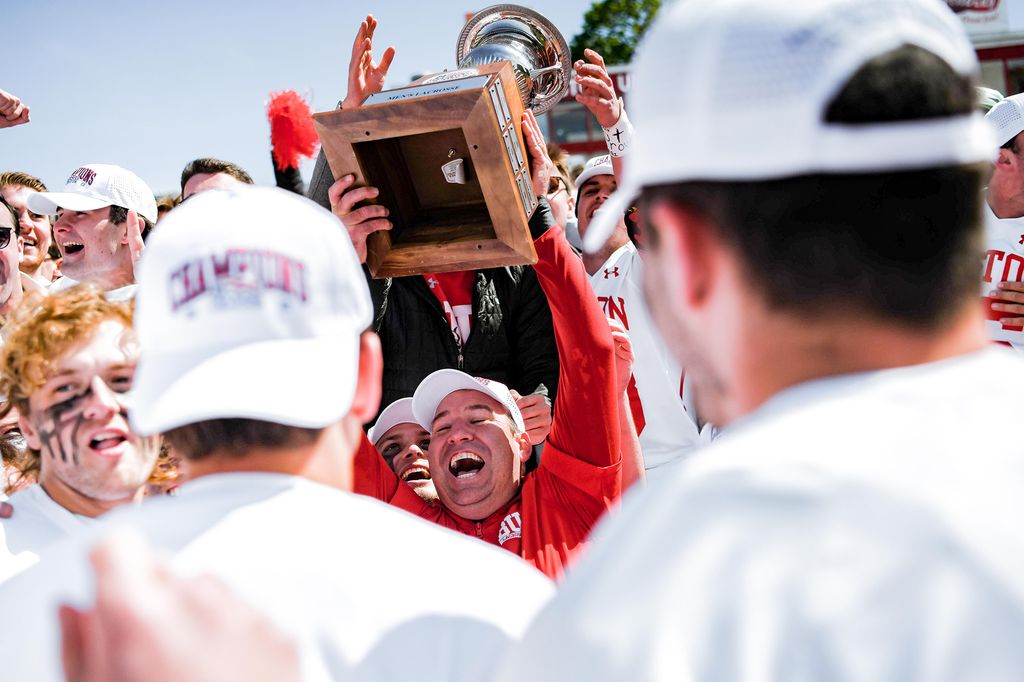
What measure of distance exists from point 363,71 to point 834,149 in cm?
231

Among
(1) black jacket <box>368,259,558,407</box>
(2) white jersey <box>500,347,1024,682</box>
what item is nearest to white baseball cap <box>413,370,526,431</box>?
(1) black jacket <box>368,259,558,407</box>

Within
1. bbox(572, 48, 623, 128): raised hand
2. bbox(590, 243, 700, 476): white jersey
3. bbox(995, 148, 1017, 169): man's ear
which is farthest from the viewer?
bbox(590, 243, 700, 476): white jersey

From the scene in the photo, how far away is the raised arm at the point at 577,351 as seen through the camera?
2820 mm

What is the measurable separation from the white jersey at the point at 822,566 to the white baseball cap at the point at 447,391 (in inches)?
101

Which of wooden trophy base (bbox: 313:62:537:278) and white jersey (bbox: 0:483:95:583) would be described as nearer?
white jersey (bbox: 0:483:95:583)

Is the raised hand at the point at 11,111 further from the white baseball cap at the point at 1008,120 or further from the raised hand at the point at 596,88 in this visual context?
the white baseball cap at the point at 1008,120

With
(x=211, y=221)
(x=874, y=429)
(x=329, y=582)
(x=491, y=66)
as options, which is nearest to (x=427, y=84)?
(x=491, y=66)

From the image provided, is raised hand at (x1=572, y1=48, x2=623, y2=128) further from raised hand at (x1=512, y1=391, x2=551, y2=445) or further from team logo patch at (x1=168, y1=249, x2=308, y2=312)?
team logo patch at (x1=168, y1=249, x2=308, y2=312)

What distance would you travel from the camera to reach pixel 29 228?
5.16 metres

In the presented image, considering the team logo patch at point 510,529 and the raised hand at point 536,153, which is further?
the team logo patch at point 510,529

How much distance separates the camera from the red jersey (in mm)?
2822

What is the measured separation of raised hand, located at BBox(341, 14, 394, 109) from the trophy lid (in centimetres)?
39

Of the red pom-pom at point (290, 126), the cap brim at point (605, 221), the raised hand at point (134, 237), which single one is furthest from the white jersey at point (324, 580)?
Answer: the raised hand at point (134, 237)

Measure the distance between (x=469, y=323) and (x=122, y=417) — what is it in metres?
1.72
